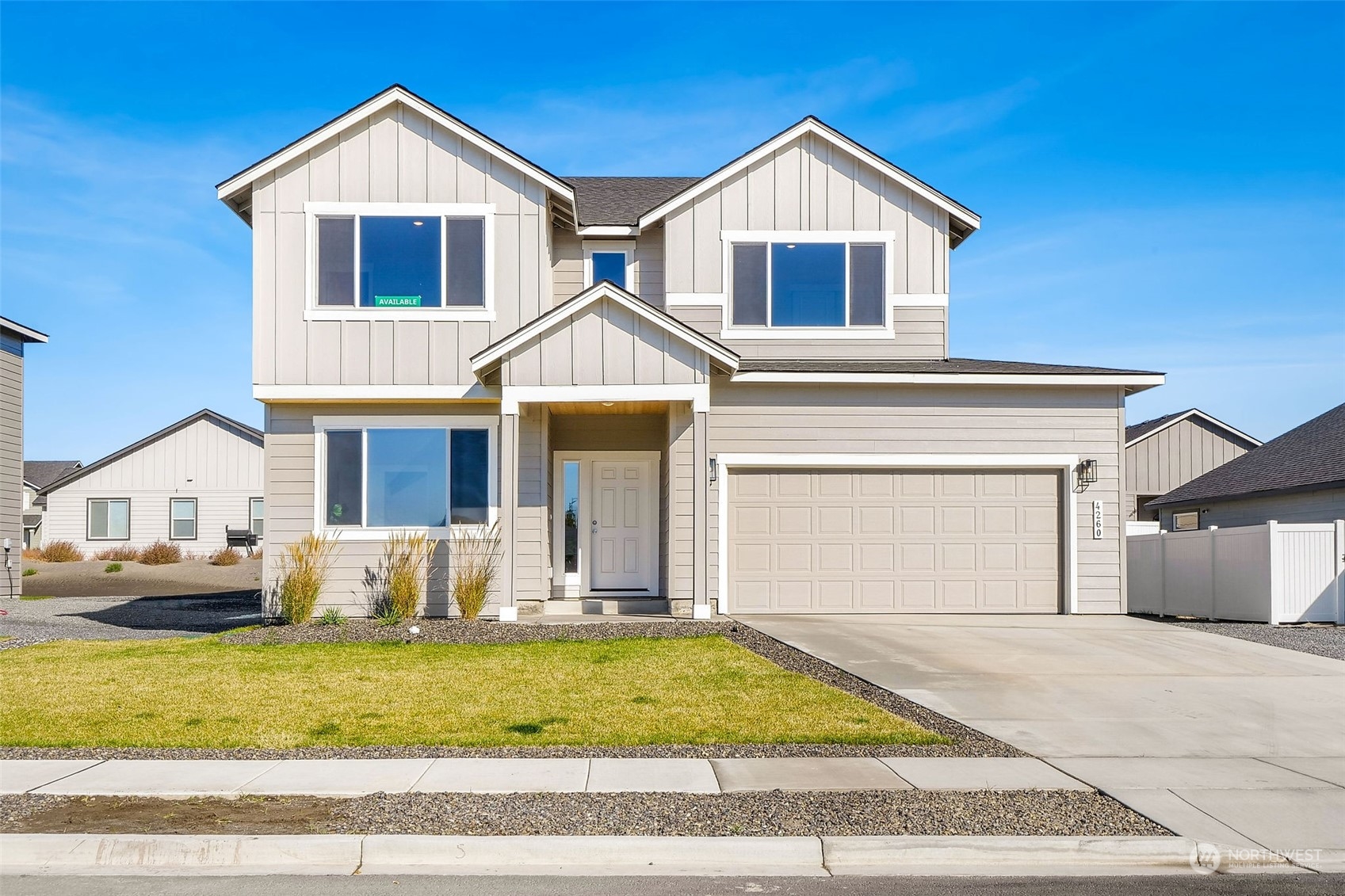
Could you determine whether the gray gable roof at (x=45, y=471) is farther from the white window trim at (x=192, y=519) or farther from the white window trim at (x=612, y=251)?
the white window trim at (x=612, y=251)

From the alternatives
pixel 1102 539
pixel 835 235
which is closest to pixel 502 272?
A: pixel 835 235

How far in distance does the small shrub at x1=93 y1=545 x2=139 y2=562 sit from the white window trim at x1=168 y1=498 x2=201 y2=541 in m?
1.28

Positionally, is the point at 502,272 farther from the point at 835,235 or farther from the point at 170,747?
the point at 170,747

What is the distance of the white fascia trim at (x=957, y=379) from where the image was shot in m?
A: 14.7

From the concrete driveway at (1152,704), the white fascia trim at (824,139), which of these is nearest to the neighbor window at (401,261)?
the white fascia trim at (824,139)

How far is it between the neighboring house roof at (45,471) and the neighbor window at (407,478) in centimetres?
3875

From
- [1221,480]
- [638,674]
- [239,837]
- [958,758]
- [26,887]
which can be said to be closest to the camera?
[26,887]

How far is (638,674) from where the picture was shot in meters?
9.88

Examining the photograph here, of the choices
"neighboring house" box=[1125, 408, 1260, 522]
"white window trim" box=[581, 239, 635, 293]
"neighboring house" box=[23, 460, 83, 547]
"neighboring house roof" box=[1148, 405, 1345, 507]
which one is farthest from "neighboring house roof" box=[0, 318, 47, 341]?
"neighboring house" box=[1125, 408, 1260, 522]

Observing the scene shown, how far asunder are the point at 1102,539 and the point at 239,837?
1339 cm

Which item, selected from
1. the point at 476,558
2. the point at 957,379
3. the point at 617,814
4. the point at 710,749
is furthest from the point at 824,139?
the point at 617,814

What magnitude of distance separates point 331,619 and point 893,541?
27.3 feet

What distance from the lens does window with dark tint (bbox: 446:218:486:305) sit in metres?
14.8

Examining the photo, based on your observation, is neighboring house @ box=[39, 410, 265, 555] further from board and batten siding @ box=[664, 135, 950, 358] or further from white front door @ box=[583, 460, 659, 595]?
board and batten siding @ box=[664, 135, 950, 358]
